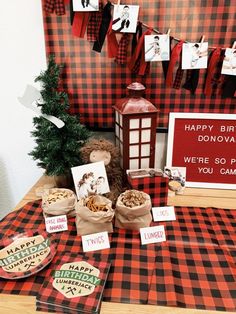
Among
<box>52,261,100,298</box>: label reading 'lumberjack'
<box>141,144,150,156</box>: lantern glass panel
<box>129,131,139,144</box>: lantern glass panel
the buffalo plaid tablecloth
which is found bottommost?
the buffalo plaid tablecloth

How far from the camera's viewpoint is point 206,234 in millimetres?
877

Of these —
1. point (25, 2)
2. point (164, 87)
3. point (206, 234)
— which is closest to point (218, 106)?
point (164, 87)

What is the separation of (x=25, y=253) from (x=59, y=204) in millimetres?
198

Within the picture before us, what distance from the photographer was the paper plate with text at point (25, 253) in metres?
0.70

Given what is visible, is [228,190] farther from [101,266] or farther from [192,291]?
[101,266]

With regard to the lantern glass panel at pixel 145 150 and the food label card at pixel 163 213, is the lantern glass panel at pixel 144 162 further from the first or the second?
the food label card at pixel 163 213

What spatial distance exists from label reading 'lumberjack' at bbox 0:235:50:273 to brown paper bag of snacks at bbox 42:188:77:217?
11 centimetres

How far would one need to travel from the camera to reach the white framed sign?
1.12 meters

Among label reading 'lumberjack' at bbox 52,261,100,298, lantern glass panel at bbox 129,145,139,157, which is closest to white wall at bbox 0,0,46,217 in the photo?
lantern glass panel at bbox 129,145,139,157

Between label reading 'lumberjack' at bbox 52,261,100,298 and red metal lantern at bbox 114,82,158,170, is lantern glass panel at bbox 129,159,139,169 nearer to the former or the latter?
red metal lantern at bbox 114,82,158,170

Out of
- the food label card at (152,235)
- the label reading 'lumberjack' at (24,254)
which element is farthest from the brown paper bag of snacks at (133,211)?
the label reading 'lumberjack' at (24,254)

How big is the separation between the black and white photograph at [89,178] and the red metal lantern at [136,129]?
112mm

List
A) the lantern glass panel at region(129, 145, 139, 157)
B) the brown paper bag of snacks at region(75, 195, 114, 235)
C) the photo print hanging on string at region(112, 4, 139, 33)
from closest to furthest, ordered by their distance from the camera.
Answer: the brown paper bag of snacks at region(75, 195, 114, 235), the photo print hanging on string at region(112, 4, 139, 33), the lantern glass panel at region(129, 145, 139, 157)

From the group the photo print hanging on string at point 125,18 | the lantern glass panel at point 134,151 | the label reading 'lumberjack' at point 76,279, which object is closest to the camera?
the label reading 'lumberjack' at point 76,279
